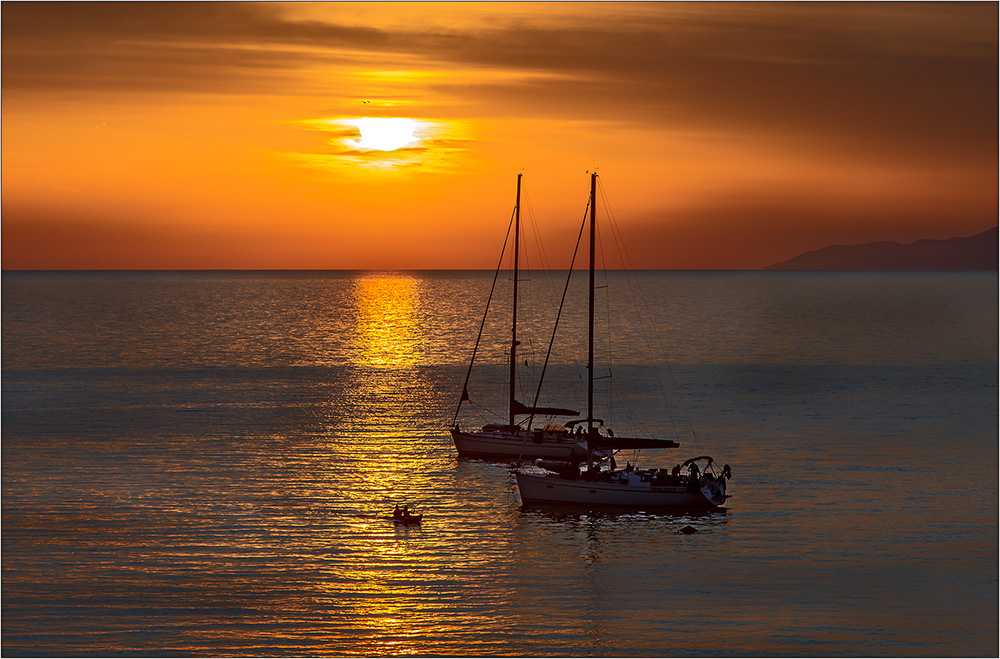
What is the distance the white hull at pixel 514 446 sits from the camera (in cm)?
6756

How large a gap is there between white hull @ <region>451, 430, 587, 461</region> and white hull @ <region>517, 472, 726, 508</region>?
998cm

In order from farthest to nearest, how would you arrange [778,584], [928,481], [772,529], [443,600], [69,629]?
[928,481] → [772,529] → [778,584] → [443,600] → [69,629]

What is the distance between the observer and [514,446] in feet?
231

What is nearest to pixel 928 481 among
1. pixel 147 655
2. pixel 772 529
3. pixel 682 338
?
pixel 772 529

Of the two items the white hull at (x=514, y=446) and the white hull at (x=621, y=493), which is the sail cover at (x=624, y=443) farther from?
the white hull at (x=514, y=446)

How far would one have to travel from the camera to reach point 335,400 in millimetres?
104750

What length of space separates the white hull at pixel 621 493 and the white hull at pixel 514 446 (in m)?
9.98

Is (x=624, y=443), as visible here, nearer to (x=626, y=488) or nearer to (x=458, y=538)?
(x=626, y=488)

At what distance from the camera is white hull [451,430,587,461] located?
222ft

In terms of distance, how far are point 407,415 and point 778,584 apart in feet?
177

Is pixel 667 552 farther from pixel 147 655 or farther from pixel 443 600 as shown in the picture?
pixel 147 655

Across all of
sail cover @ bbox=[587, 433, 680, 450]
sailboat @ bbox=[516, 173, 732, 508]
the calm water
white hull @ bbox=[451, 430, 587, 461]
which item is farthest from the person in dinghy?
white hull @ bbox=[451, 430, 587, 461]

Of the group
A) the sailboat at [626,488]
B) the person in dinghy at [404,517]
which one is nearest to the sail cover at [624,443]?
the sailboat at [626,488]

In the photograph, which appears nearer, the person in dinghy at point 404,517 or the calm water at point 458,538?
the calm water at point 458,538
